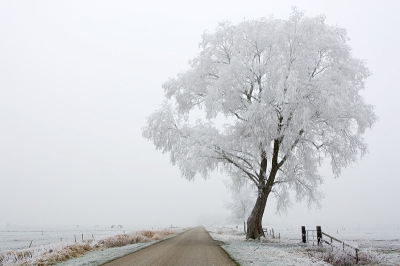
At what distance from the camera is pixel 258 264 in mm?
10922

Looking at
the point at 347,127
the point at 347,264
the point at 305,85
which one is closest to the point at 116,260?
the point at 347,264

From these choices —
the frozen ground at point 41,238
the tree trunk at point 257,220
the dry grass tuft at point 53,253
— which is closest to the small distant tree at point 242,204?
Result: the frozen ground at point 41,238

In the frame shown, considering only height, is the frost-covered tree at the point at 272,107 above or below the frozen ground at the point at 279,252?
above

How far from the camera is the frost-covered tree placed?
779 inches

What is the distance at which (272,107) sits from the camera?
19734 mm

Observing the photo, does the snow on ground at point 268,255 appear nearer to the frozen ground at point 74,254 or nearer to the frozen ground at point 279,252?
the frozen ground at point 279,252

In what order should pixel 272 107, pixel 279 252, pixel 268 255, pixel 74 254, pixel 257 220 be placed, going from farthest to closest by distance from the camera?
1. pixel 257 220
2. pixel 272 107
3. pixel 74 254
4. pixel 279 252
5. pixel 268 255

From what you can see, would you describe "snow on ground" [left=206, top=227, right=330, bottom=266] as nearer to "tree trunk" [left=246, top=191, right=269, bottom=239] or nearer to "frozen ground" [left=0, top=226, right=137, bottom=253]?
"tree trunk" [left=246, top=191, right=269, bottom=239]

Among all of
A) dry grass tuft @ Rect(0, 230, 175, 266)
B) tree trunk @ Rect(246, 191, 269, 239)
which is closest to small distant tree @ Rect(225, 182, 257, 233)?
tree trunk @ Rect(246, 191, 269, 239)

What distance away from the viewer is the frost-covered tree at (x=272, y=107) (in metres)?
19.8

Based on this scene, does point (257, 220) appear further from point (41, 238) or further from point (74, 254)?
point (41, 238)

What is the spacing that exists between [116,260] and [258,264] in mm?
5195

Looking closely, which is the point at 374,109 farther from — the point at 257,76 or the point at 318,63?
the point at 257,76

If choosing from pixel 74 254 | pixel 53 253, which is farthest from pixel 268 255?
pixel 53 253
